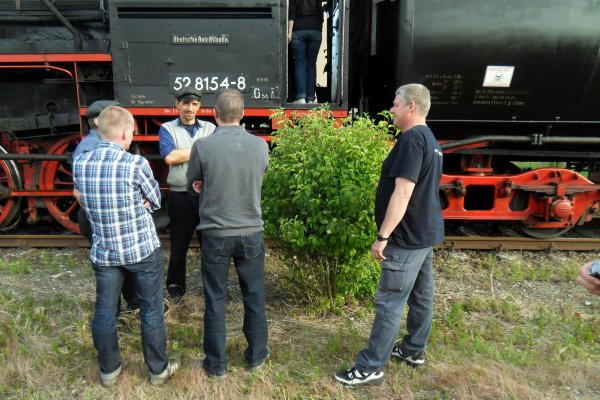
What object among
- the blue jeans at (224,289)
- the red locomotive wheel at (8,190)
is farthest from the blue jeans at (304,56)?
the red locomotive wheel at (8,190)

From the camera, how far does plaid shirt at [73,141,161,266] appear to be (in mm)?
2676

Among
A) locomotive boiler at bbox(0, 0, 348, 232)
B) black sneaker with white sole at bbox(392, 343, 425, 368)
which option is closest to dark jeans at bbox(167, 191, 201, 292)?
locomotive boiler at bbox(0, 0, 348, 232)

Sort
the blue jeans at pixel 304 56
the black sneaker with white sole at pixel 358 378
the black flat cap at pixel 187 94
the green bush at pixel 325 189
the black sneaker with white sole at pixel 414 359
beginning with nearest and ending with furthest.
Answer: the black sneaker with white sole at pixel 358 378 → the black sneaker with white sole at pixel 414 359 → the green bush at pixel 325 189 → the black flat cap at pixel 187 94 → the blue jeans at pixel 304 56

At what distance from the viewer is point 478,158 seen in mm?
5598

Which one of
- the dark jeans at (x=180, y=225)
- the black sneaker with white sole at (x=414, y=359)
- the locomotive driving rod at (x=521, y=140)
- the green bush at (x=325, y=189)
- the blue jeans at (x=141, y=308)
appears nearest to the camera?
the blue jeans at (x=141, y=308)

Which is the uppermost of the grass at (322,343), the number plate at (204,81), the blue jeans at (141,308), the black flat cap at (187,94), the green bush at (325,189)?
the number plate at (204,81)

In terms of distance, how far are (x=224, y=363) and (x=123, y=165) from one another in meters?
1.35

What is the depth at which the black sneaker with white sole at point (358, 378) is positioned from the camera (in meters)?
2.93

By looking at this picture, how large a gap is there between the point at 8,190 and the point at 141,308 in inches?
142

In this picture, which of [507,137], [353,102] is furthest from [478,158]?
[353,102]

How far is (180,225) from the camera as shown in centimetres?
403

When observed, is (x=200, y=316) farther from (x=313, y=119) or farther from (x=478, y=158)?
(x=478, y=158)

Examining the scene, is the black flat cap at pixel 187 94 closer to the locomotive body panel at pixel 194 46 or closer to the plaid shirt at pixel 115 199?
the locomotive body panel at pixel 194 46

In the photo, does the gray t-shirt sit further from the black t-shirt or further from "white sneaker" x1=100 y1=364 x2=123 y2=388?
"white sneaker" x1=100 y1=364 x2=123 y2=388
